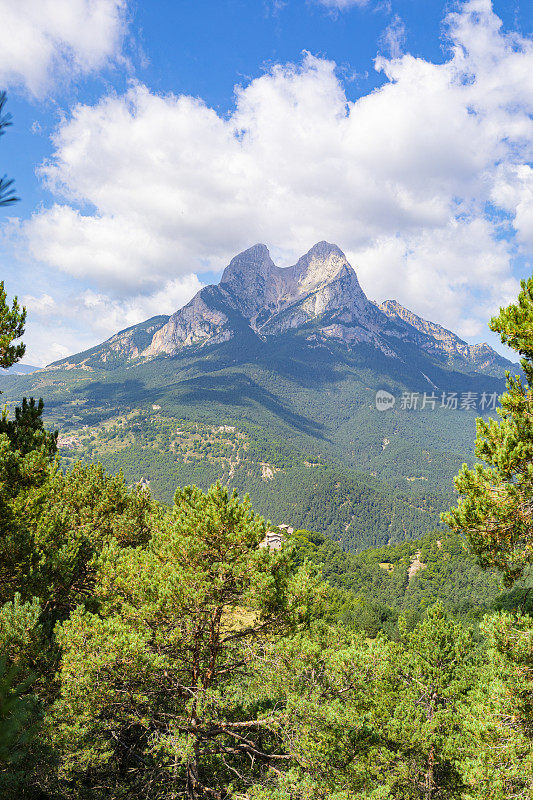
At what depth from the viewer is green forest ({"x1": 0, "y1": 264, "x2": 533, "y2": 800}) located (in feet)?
34.2

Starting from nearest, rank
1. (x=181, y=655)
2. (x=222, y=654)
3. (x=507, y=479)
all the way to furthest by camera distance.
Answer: (x=507, y=479) → (x=181, y=655) → (x=222, y=654)

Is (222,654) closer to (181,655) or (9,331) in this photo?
(181,655)

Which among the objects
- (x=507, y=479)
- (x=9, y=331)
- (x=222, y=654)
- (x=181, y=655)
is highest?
(x=9, y=331)

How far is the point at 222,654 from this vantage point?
567 inches

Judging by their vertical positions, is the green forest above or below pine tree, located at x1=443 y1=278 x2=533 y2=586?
below

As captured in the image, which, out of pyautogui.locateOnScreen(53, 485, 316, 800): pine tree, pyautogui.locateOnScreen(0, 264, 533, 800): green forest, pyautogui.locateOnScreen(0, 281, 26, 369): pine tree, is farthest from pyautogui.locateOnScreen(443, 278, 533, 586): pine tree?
pyautogui.locateOnScreen(0, 281, 26, 369): pine tree

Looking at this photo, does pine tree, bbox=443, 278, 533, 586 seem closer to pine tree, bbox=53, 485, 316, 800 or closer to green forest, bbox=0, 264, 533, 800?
green forest, bbox=0, 264, 533, 800

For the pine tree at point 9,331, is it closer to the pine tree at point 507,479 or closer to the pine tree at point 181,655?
the pine tree at point 181,655

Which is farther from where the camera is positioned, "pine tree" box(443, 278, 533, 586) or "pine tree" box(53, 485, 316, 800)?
"pine tree" box(53, 485, 316, 800)

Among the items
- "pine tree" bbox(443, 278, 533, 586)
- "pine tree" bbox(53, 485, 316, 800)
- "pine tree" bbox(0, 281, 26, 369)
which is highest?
"pine tree" bbox(0, 281, 26, 369)

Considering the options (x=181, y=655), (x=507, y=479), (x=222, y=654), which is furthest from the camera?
(x=222, y=654)

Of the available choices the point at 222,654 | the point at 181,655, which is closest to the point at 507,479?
the point at 222,654

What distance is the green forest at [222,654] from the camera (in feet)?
34.2

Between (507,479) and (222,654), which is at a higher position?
(507,479)
